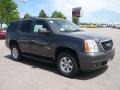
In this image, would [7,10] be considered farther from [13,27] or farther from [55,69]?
[55,69]

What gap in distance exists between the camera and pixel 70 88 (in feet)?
20.3

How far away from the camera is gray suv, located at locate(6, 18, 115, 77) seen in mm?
6758

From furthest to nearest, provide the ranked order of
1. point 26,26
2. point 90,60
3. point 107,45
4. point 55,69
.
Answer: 1. point 26,26
2. point 55,69
3. point 107,45
4. point 90,60

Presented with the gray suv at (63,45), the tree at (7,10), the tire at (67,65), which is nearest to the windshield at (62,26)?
the gray suv at (63,45)

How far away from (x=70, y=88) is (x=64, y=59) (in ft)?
4.75

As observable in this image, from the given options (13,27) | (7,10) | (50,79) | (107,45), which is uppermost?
(7,10)

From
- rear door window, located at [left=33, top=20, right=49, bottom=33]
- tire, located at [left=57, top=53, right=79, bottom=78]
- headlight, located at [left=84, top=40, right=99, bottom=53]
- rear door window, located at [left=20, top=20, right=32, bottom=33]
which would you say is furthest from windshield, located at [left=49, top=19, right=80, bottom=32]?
headlight, located at [left=84, top=40, right=99, bottom=53]

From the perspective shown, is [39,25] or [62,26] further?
[39,25]

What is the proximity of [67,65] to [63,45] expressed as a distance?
680 millimetres

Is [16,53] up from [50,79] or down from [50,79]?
up

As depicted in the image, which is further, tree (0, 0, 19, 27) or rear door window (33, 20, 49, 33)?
tree (0, 0, 19, 27)

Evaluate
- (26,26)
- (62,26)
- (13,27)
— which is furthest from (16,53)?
(62,26)

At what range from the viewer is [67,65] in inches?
290

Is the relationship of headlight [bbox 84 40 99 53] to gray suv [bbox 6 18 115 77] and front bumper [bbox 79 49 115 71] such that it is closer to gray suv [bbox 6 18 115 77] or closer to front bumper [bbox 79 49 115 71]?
gray suv [bbox 6 18 115 77]
